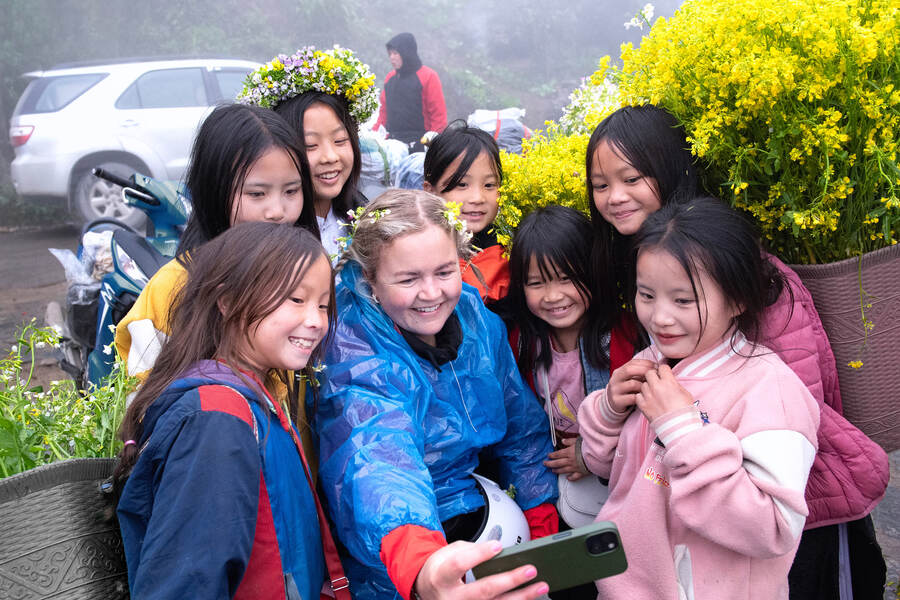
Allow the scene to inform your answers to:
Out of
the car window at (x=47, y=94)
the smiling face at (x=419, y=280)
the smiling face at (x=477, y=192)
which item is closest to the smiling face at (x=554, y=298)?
the smiling face at (x=419, y=280)

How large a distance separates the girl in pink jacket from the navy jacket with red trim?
904mm

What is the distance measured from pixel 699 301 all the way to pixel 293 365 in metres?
1.09

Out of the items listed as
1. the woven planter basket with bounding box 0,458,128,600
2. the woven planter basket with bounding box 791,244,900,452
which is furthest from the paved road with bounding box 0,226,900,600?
Answer: the woven planter basket with bounding box 0,458,128,600

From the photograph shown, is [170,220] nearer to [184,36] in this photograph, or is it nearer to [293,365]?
[293,365]

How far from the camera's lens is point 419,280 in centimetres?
228

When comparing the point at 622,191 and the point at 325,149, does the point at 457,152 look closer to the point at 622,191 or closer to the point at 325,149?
the point at 325,149

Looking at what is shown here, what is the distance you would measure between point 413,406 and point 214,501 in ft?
2.45

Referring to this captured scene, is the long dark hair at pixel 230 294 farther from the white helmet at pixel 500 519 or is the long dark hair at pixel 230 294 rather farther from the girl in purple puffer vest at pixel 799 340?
the girl in purple puffer vest at pixel 799 340

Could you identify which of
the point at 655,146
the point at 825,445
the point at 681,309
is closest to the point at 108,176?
the point at 655,146

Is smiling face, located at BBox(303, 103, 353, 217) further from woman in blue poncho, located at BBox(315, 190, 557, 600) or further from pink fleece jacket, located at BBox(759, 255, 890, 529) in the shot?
pink fleece jacket, located at BBox(759, 255, 890, 529)

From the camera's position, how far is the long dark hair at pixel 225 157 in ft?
8.39

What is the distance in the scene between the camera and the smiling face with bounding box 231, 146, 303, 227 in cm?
257

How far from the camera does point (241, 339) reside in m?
1.94

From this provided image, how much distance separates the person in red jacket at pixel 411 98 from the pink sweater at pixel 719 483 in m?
7.55
